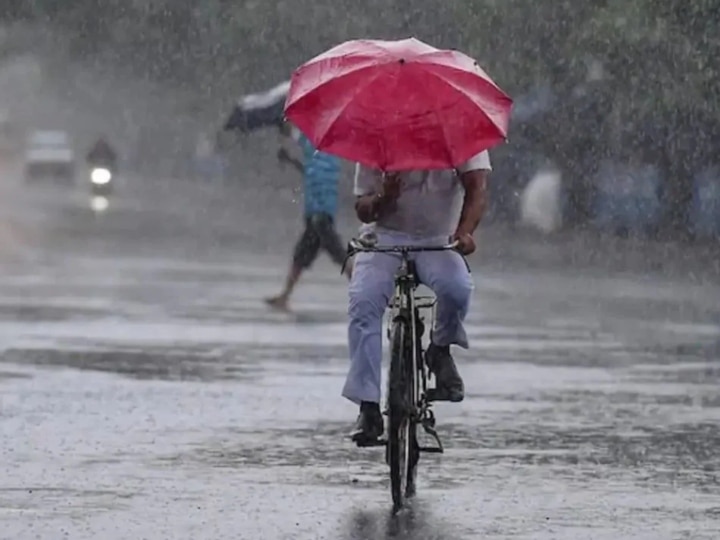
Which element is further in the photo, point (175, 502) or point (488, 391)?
point (488, 391)

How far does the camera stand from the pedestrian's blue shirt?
18672 mm

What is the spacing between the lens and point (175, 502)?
9219 mm

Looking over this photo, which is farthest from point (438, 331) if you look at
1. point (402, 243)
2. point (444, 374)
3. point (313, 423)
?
point (313, 423)

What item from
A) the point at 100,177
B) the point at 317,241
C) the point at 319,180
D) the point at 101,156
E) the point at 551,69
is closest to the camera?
the point at 319,180

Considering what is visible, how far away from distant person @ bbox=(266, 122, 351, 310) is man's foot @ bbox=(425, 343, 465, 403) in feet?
28.1

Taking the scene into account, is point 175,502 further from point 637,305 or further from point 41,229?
point 41,229

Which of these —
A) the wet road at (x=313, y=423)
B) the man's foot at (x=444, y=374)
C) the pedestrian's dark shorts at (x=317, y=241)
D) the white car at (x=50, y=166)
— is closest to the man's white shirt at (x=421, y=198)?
the man's foot at (x=444, y=374)

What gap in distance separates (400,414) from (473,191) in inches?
41.3

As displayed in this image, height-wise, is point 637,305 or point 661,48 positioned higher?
point 661,48

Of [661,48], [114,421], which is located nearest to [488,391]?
[114,421]

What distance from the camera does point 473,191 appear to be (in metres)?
9.60

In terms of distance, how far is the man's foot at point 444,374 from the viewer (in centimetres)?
985

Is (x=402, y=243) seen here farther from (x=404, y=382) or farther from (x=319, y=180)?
(x=319, y=180)

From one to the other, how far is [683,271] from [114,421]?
1754 cm
